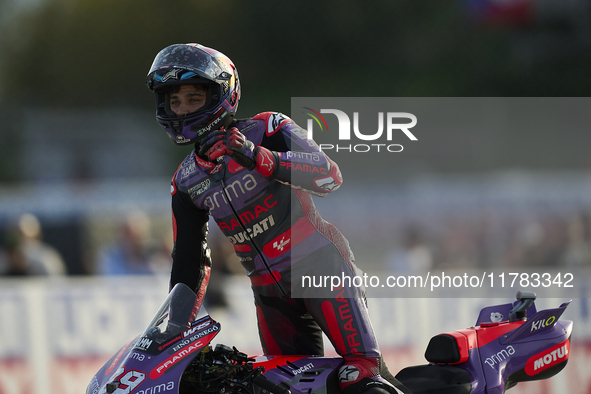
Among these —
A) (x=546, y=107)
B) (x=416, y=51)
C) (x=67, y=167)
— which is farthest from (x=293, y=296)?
(x=416, y=51)

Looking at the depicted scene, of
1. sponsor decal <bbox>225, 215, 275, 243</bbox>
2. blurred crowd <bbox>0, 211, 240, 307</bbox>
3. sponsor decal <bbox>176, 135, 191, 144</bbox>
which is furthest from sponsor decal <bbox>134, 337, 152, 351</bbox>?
blurred crowd <bbox>0, 211, 240, 307</bbox>

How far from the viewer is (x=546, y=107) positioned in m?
23.5

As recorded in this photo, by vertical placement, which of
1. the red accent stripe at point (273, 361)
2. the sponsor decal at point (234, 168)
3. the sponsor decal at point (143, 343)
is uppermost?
the sponsor decal at point (234, 168)

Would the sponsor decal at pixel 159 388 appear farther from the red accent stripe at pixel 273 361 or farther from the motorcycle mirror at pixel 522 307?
the motorcycle mirror at pixel 522 307

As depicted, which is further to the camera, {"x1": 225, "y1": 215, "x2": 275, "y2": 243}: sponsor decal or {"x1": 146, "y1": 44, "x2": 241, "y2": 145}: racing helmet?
{"x1": 225, "y1": 215, "x2": 275, "y2": 243}: sponsor decal

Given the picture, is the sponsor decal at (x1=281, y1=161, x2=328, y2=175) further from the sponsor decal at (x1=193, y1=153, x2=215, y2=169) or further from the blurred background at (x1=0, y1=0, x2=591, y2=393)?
the blurred background at (x1=0, y1=0, x2=591, y2=393)

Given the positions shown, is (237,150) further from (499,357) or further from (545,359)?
(545,359)

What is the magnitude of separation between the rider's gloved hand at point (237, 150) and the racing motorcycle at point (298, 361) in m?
0.66

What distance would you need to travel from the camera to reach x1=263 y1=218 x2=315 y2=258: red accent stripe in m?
3.55

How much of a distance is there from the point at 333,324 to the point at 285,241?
0.48 m

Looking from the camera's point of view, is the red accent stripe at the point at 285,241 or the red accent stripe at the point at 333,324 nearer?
the red accent stripe at the point at 333,324

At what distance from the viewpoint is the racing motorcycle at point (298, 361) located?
290 centimetres

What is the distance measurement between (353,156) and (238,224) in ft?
38.9

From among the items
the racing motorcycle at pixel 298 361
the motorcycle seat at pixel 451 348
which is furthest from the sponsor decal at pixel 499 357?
the motorcycle seat at pixel 451 348
